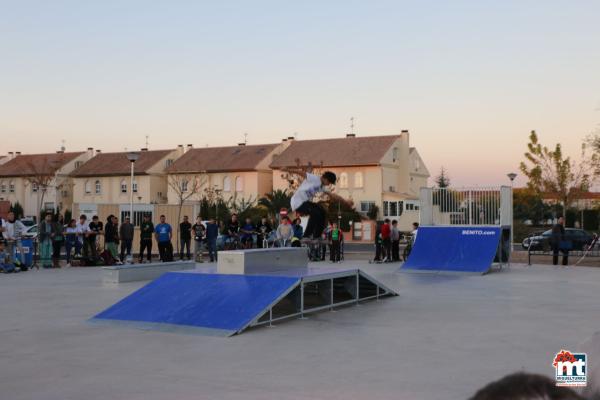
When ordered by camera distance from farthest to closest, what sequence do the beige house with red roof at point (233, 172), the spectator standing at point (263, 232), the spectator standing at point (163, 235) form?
the beige house with red roof at point (233, 172) < the spectator standing at point (263, 232) < the spectator standing at point (163, 235)

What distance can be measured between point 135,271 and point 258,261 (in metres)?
5.86

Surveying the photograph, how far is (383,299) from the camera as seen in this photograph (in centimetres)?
1198

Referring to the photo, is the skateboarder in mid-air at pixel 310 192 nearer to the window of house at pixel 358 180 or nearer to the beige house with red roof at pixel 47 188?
the window of house at pixel 358 180

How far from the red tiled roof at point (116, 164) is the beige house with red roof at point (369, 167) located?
46.0 feet

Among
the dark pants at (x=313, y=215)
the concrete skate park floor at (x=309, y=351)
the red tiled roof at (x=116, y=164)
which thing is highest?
the red tiled roof at (x=116, y=164)

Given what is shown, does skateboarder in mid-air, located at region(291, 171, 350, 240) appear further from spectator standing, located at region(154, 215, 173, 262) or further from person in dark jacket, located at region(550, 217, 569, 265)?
person in dark jacket, located at region(550, 217, 569, 265)

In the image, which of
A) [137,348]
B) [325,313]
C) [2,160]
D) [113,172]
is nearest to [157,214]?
[325,313]

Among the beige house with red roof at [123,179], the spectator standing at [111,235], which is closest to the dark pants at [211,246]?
the spectator standing at [111,235]

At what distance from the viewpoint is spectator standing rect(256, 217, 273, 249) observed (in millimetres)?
22016

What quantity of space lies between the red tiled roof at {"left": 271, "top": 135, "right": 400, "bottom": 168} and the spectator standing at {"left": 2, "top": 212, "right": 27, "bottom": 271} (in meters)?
36.0

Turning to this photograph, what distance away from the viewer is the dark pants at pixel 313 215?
11977mm

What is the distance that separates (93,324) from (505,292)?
8.12 metres

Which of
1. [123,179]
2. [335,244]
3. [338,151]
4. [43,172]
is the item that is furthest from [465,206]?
[43,172]

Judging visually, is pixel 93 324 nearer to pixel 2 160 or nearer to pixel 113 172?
pixel 113 172
